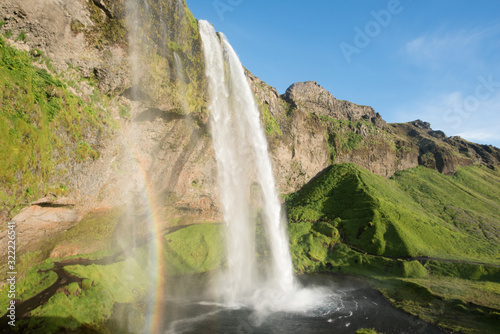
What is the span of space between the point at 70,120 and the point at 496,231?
5384cm

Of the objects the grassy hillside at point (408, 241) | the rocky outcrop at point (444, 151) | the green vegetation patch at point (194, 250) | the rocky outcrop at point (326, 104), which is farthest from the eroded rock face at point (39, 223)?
the rocky outcrop at point (444, 151)

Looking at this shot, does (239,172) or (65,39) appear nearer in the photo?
(65,39)

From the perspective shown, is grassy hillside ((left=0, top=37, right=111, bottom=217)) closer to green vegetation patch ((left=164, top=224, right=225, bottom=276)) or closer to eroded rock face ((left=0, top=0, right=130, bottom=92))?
eroded rock face ((left=0, top=0, right=130, bottom=92))

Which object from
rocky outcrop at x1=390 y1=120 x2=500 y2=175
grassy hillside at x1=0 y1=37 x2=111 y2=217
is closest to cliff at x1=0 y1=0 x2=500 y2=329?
grassy hillside at x1=0 y1=37 x2=111 y2=217

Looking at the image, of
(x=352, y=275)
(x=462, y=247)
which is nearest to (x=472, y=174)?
(x=462, y=247)

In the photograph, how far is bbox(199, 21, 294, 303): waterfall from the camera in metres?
22.9

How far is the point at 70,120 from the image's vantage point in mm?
13703

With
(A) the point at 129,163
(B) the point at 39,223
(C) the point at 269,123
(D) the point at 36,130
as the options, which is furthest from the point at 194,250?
(C) the point at 269,123

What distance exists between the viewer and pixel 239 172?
28516 mm

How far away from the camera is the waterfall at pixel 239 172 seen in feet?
75.0

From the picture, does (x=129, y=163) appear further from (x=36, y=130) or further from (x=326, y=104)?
(x=326, y=104)

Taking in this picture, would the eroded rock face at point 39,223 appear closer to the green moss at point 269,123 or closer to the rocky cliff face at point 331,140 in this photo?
the green moss at point 269,123

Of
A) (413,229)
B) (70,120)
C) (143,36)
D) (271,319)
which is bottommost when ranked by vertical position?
(271,319)

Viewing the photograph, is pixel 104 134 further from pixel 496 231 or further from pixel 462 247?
pixel 496 231
